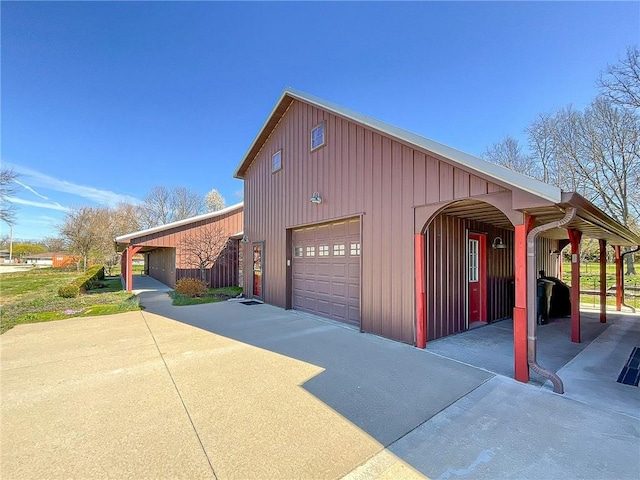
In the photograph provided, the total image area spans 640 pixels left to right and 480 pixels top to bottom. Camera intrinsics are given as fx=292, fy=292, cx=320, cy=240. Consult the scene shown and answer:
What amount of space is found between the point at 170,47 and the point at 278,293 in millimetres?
8483

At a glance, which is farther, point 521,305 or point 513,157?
point 513,157

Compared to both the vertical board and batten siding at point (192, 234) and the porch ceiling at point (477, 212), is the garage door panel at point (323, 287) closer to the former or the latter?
the porch ceiling at point (477, 212)

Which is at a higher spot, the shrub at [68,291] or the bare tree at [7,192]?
the bare tree at [7,192]

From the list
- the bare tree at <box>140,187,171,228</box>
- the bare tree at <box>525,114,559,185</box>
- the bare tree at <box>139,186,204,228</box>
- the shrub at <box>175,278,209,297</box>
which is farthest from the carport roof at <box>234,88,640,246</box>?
the bare tree at <box>140,187,171,228</box>

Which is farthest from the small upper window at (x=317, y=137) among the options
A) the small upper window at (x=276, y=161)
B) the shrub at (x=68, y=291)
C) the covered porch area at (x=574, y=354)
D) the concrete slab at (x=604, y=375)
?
the shrub at (x=68, y=291)

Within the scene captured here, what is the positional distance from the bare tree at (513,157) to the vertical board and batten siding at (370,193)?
57.0 ft

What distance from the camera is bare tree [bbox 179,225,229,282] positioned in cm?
1391

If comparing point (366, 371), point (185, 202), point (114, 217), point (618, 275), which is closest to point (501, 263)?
point (618, 275)

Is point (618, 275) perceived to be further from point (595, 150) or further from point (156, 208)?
point (156, 208)

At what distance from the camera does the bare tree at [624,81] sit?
480 inches

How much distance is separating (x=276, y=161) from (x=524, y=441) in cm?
869

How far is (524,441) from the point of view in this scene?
2408mm

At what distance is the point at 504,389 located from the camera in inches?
134

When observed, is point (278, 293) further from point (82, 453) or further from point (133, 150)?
point (133, 150)
